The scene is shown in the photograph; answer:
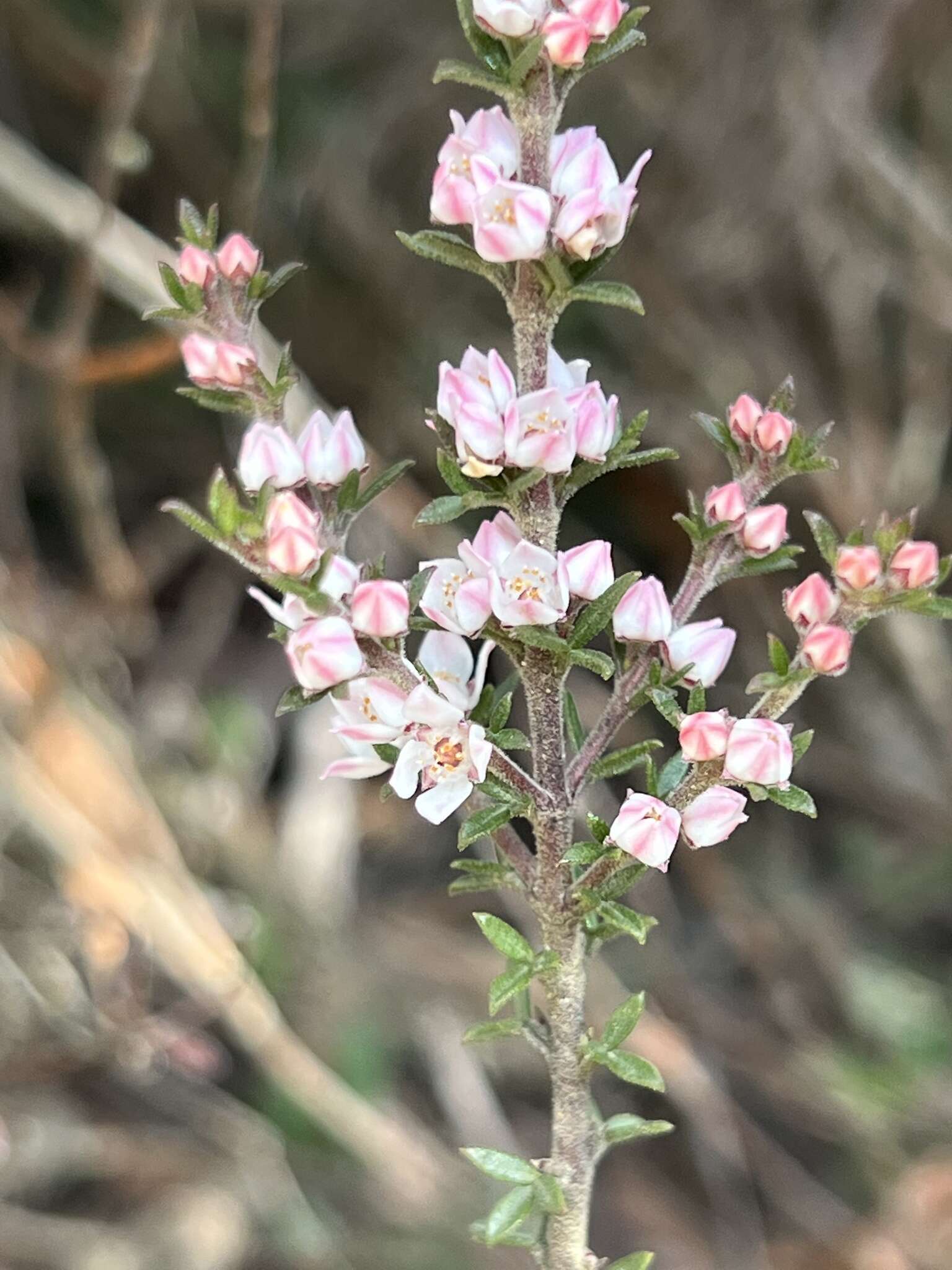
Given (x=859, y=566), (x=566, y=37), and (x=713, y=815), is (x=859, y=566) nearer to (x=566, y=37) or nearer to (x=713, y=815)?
(x=713, y=815)

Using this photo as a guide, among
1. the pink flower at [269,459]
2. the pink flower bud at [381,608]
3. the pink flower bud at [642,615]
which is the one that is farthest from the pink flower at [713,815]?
the pink flower at [269,459]

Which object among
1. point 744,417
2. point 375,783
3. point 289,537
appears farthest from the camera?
point 375,783

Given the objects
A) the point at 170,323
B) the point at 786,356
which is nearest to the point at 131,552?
the point at 170,323

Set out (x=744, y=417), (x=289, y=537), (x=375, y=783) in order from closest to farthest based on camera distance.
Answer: (x=289, y=537), (x=744, y=417), (x=375, y=783)

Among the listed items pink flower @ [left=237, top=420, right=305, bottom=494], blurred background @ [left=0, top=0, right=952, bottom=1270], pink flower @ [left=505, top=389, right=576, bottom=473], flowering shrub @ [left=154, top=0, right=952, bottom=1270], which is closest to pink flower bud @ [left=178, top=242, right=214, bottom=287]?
flowering shrub @ [left=154, top=0, right=952, bottom=1270]

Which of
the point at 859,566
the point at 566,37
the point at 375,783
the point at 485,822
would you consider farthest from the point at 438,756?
the point at 375,783

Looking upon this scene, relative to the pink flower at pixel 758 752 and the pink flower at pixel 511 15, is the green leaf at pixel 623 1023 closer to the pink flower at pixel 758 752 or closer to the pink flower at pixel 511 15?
Answer: the pink flower at pixel 758 752

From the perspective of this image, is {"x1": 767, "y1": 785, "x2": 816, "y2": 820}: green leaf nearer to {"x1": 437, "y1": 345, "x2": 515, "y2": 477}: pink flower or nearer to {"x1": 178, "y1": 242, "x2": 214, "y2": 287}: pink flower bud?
{"x1": 437, "y1": 345, "x2": 515, "y2": 477}: pink flower
